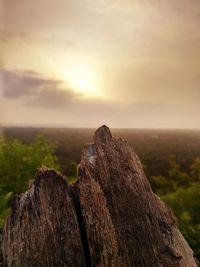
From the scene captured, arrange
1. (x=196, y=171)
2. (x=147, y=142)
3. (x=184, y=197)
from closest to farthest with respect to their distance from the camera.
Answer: (x=184, y=197), (x=196, y=171), (x=147, y=142)

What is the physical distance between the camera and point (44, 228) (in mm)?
2363

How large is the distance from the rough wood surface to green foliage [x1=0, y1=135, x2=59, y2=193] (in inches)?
221

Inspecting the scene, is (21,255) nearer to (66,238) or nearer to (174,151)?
(66,238)

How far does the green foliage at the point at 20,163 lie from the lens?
8.23 m

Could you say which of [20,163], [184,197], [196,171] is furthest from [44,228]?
[196,171]

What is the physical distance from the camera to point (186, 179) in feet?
45.5

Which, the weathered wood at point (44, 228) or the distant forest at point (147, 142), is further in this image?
the distant forest at point (147, 142)

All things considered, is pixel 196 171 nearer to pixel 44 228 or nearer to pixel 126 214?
pixel 126 214

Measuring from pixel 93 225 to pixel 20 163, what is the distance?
20.6 ft

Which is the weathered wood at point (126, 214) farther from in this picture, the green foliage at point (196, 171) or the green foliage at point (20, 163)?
the green foliage at point (196, 171)

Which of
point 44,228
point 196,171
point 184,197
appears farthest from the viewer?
point 196,171

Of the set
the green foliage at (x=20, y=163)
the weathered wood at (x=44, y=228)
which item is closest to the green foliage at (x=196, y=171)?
the green foliage at (x=20, y=163)

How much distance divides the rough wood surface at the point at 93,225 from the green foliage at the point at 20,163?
5623 millimetres

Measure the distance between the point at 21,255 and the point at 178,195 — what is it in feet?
26.9
